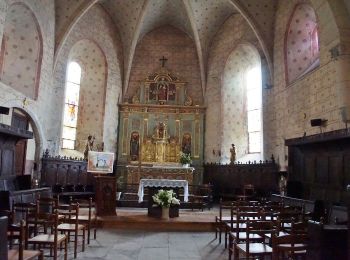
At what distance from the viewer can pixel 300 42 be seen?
14.5m

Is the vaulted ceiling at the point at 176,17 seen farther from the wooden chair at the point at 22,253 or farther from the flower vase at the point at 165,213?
the wooden chair at the point at 22,253

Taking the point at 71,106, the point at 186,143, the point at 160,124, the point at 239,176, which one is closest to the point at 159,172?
the point at 186,143

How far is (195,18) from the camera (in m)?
18.2

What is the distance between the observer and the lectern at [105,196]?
10891 mm

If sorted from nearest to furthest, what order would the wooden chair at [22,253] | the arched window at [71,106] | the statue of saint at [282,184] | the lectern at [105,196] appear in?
1. the wooden chair at [22,253]
2. the lectern at [105,196]
3. the statue of saint at [282,184]
4. the arched window at [71,106]

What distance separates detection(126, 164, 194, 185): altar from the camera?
16766 mm

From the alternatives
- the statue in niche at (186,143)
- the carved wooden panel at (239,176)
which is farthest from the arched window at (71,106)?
the carved wooden panel at (239,176)

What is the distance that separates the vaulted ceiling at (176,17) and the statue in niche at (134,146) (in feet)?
10.2

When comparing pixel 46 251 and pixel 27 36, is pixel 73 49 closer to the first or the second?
pixel 27 36

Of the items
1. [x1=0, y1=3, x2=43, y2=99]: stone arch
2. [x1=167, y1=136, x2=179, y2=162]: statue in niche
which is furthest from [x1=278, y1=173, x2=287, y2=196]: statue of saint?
[x1=0, y1=3, x2=43, y2=99]: stone arch

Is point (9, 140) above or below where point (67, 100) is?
below

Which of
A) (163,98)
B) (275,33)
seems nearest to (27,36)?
(163,98)

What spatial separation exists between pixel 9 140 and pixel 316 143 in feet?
34.7

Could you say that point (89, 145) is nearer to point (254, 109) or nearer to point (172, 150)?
point (172, 150)
